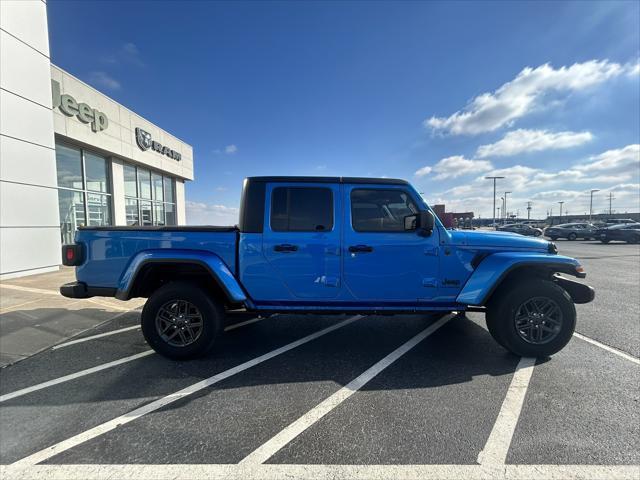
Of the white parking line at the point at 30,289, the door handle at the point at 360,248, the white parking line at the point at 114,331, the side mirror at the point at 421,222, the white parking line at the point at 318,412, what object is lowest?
the white parking line at the point at 318,412

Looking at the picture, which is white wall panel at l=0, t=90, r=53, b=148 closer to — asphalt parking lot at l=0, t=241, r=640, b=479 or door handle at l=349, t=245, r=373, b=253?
asphalt parking lot at l=0, t=241, r=640, b=479

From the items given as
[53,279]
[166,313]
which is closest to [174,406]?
[166,313]

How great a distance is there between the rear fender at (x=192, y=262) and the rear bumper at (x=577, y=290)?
3.89 metres

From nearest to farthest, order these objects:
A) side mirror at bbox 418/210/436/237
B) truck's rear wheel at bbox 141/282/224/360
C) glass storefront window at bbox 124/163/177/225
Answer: side mirror at bbox 418/210/436/237 < truck's rear wheel at bbox 141/282/224/360 < glass storefront window at bbox 124/163/177/225

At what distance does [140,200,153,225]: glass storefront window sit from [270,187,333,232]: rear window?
1521 centimetres

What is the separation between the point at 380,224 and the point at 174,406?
2.74m

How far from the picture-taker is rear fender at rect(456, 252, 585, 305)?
3.35m

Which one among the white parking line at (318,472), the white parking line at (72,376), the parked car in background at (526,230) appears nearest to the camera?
the white parking line at (318,472)

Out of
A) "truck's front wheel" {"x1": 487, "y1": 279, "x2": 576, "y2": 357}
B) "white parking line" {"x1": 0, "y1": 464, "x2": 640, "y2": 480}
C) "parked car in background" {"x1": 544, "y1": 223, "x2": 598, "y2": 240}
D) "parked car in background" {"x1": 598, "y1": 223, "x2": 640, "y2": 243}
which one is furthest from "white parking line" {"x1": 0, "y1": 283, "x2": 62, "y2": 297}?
"parked car in background" {"x1": 544, "y1": 223, "x2": 598, "y2": 240}

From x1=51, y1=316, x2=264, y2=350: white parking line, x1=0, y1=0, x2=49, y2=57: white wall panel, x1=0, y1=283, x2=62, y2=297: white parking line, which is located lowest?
x1=51, y1=316, x2=264, y2=350: white parking line

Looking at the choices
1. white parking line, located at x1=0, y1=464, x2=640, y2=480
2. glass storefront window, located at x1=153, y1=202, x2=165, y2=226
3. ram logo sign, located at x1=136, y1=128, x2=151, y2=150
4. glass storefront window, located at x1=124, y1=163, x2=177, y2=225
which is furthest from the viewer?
glass storefront window, located at x1=153, y1=202, x2=165, y2=226

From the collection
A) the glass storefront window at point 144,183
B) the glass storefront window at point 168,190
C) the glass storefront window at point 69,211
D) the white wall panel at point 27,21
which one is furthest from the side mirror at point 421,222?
the glass storefront window at point 168,190

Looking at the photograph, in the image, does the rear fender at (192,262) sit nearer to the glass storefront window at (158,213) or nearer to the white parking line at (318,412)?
the white parking line at (318,412)

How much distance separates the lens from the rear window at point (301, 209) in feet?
11.4
